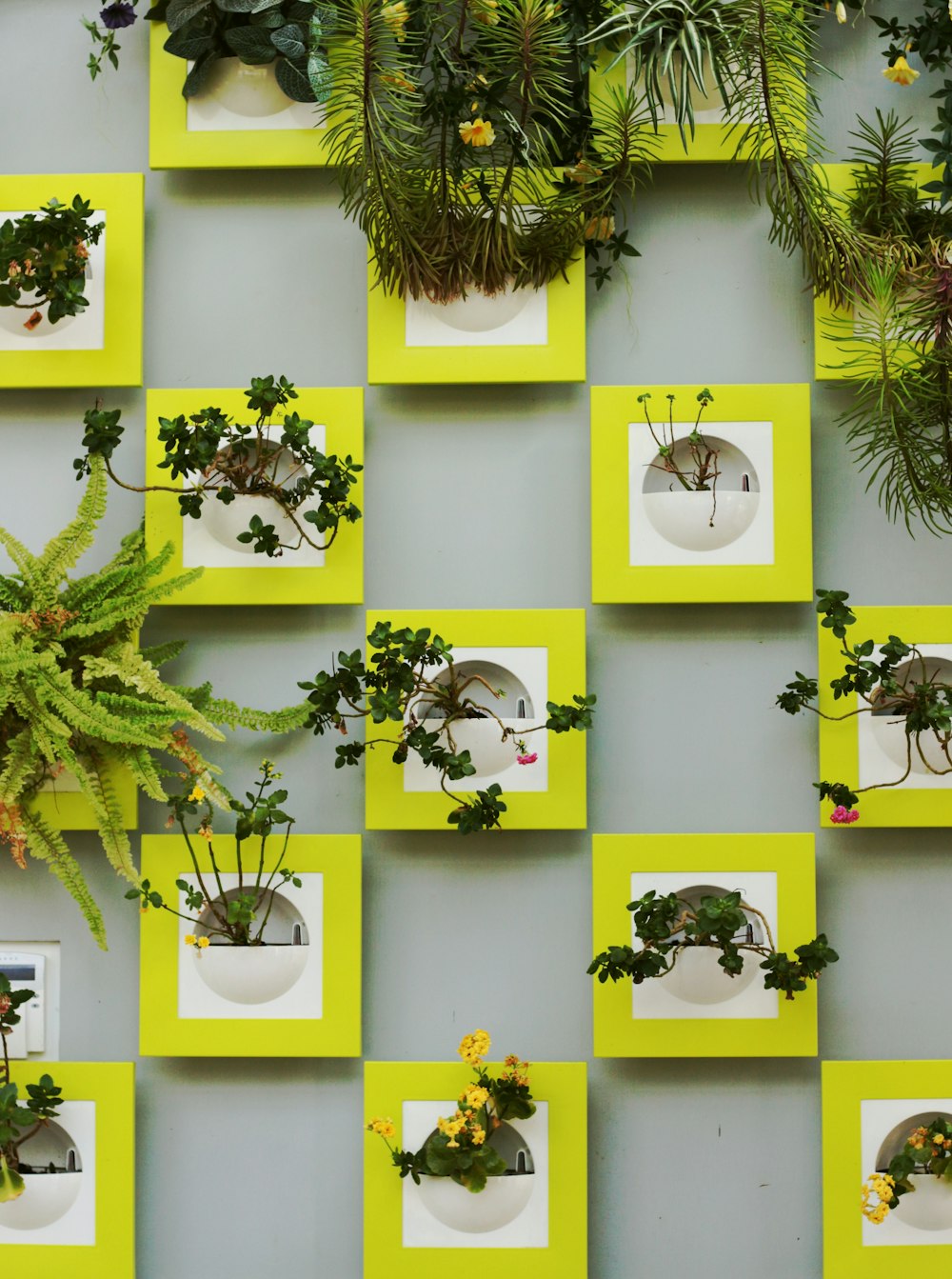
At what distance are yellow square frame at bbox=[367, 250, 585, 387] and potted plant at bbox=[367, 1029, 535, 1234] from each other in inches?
36.9

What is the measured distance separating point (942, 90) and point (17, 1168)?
2.06 m

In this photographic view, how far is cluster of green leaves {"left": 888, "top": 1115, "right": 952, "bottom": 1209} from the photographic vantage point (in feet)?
5.21

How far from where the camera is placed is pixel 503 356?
1.68m

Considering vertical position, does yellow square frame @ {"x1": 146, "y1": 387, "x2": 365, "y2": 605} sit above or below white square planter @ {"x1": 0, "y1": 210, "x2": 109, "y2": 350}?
below

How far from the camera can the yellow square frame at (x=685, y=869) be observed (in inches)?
64.9

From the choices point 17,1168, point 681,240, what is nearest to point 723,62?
point 681,240

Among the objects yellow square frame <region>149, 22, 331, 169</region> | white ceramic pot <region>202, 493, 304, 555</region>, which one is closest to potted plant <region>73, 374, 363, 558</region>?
white ceramic pot <region>202, 493, 304, 555</region>

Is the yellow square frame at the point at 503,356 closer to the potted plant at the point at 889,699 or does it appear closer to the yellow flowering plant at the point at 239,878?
the potted plant at the point at 889,699

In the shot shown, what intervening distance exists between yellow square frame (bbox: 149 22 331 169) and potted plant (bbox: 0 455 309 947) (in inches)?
18.7

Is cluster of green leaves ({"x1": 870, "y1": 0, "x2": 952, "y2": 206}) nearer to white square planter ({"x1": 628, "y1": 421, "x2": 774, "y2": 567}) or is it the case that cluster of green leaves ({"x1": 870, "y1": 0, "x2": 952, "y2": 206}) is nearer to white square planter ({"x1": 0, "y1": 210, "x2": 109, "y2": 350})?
white square planter ({"x1": 628, "y1": 421, "x2": 774, "y2": 567})

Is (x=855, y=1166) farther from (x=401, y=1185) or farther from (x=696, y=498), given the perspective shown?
(x=696, y=498)

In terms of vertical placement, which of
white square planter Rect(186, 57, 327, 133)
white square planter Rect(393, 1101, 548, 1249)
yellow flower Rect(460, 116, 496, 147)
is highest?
white square planter Rect(186, 57, 327, 133)

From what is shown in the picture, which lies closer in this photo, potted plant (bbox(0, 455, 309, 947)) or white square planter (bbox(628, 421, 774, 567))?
potted plant (bbox(0, 455, 309, 947))

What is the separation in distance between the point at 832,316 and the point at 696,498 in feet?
1.14
